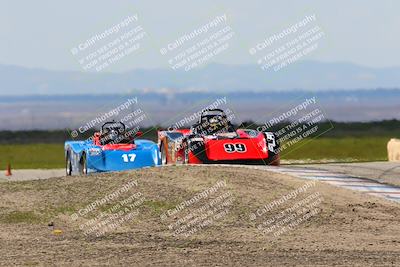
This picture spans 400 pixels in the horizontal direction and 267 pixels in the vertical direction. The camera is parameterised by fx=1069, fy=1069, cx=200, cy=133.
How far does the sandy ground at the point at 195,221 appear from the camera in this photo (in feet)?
54.1

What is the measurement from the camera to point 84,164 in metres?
30.3

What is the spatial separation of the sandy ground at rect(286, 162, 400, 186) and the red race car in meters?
1.47

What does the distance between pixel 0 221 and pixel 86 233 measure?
2.30 m

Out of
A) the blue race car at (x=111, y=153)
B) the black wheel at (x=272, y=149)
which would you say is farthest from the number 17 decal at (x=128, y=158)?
the black wheel at (x=272, y=149)

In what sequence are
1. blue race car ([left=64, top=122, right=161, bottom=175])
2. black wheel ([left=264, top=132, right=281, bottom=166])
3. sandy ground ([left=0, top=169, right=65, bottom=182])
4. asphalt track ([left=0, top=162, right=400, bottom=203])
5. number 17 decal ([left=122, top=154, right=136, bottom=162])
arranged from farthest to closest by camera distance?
sandy ground ([left=0, top=169, right=65, bottom=182]) → number 17 decal ([left=122, top=154, right=136, bottom=162]) → blue race car ([left=64, top=122, right=161, bottom=175]) → black wheel ([left=264, top=132, right=281, bottom=166]) → asphalt track ([left=0, top=162, right=400, bottom=203])

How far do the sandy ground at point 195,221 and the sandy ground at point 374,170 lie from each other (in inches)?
168

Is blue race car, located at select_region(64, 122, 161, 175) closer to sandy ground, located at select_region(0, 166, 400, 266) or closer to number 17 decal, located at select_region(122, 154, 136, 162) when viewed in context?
number 17 decal, located at select_region(122, 154, 136, 162)

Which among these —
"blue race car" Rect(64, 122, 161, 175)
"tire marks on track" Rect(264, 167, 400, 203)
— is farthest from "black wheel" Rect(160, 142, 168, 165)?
"tire marks on track" Rect(264, 167, 400, 203)

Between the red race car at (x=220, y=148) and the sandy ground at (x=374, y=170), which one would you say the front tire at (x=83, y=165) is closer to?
the red race car at (x=220, y=148)

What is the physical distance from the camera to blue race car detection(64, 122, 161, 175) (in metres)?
29.9

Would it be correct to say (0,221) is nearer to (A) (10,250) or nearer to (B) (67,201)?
(B) (67,201)

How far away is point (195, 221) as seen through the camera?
20.3 metres

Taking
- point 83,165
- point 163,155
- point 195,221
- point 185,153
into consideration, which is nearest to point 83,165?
point 83,165

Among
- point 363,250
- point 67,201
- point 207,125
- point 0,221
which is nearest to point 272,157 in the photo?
point 207,125
